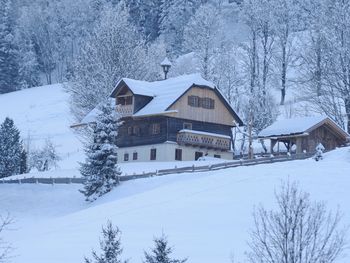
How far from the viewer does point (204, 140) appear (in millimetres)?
58438

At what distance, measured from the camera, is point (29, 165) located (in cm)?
7606

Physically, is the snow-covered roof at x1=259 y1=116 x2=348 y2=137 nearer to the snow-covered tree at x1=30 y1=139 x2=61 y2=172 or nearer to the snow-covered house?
the snow-covered house

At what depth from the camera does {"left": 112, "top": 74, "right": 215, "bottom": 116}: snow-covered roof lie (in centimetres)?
5778

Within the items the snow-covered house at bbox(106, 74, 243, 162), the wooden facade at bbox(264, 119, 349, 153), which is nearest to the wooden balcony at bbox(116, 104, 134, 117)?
the snow-covered house at bbox(106, 74, 243, 162)

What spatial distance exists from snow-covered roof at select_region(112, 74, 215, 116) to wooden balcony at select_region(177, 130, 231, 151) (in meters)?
2.50

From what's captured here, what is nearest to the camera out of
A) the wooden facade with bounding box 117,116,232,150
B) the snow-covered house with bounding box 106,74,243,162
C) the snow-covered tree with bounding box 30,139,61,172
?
the snow-covered house with bounding box 106,74,243,162

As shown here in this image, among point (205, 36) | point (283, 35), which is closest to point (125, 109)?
point (205, 36)

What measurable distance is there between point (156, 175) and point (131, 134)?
15.2 meters

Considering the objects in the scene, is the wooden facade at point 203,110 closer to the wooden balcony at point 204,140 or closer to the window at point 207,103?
the window at point 207,103

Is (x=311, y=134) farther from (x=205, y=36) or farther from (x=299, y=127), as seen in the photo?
(x=205, y=36)

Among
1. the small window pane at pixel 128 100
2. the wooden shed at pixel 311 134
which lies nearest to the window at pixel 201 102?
the small window pane at pixel 128 100

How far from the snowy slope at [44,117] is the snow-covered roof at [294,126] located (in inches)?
844

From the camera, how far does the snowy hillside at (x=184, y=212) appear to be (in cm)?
2931

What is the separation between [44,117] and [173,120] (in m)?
37.9
